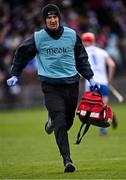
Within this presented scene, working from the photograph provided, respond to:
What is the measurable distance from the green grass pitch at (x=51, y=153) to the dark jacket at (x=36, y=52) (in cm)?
→ 137

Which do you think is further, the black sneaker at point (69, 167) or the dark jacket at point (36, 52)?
the dark jacket at point (36, 52)

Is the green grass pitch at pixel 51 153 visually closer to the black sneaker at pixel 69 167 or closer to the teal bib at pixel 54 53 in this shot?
the black sneaker at pixel 69 167

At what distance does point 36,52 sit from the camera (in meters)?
13.1

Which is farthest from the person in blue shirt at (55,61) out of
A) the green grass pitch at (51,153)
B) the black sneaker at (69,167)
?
the green grass pitch at (51,153)

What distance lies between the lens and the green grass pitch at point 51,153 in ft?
41.1

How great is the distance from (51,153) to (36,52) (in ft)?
12.7

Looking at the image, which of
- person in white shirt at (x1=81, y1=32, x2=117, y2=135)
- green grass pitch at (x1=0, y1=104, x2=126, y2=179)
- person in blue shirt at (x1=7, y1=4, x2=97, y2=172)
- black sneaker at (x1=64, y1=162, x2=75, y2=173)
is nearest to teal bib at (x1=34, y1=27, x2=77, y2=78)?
person in blue shirt at (x1=7, y1=4, x2=97, y2=172)

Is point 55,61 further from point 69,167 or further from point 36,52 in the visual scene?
point 69,167

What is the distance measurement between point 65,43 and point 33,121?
1342 centimetres

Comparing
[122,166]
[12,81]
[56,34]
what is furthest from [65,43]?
[122,166]

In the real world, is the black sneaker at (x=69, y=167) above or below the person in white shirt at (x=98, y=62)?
above

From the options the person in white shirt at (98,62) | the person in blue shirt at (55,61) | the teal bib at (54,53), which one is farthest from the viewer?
the person in white shirt at (98,62)

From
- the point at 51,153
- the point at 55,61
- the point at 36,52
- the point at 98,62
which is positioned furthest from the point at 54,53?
the point at 98,62

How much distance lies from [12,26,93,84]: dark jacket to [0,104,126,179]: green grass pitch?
1373 mm
